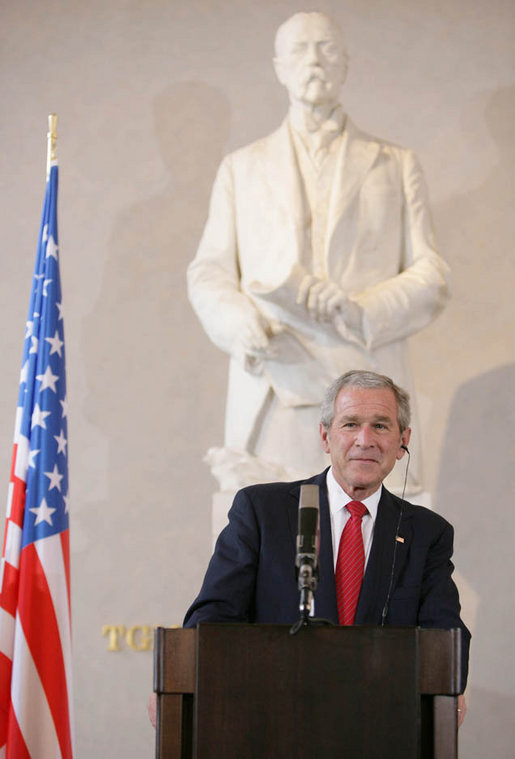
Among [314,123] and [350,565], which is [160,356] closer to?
[314,123]

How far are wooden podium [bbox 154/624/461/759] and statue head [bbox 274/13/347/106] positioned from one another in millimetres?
2898

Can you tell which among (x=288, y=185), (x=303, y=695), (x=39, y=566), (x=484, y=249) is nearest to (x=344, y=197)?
(x=288, y=185)

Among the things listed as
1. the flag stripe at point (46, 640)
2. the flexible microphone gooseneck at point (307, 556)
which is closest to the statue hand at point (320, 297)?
the flag stripe at point (46, 640)

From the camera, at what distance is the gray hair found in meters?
2.88

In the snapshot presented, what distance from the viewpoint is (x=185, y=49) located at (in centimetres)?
611

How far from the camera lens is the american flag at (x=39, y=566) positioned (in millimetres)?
3945

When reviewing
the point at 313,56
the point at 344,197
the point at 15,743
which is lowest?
the point at 15,743

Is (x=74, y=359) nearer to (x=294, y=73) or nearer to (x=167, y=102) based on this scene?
(x=167, y=102)

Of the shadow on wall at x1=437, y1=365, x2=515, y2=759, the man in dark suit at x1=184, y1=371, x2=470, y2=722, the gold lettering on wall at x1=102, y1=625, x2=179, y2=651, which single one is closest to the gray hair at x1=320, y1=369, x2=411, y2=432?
the man in dark suit at x1=184, y1=371, x2=470, y2=722

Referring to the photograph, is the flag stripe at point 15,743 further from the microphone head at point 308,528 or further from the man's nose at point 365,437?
the microphone head at point 308,528

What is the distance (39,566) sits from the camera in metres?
4.07

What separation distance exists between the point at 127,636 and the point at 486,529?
5.86ft

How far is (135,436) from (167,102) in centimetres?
171

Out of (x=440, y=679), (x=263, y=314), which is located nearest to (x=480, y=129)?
(x=263, y=314)
